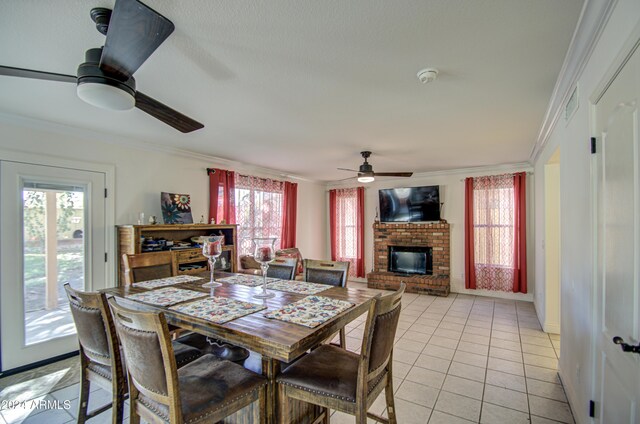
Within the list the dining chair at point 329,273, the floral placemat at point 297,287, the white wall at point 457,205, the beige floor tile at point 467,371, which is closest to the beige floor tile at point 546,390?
the beige floor tile at point 467,371

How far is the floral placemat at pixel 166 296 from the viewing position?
192 cm

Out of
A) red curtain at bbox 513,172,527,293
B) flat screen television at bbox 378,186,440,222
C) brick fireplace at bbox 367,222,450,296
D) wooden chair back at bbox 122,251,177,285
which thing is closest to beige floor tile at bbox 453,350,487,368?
brick fireplace at bbox 367,222,450,296

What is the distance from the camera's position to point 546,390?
2.49 metres

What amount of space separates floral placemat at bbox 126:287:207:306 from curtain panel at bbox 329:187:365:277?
200 inches

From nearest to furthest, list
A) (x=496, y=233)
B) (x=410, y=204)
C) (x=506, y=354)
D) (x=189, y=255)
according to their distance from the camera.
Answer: (x=506, y=354) → (x=189, y=255) → (x=496, y=233) → (x=410, y=204)

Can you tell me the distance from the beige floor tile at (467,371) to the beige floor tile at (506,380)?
0.19 feet

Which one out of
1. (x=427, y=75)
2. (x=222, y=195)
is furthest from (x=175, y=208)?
(x=427, y=75)

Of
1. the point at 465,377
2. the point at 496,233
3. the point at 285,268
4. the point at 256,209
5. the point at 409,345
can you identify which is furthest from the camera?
the point at 256,209

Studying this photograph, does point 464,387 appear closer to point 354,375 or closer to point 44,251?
point 354,375

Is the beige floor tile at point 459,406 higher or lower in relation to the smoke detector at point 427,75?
lower

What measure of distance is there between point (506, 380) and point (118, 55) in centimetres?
364

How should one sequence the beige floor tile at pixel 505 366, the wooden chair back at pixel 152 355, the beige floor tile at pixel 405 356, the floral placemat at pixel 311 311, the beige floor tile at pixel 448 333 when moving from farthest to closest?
the beige floor tile at pixel 448 333 < the beige floor tile at pixel 405 356 < the beige floor tile at pixel 505 366 < the floral placemat at pixel 311 311 < the wooden chair back at pixel 152 355

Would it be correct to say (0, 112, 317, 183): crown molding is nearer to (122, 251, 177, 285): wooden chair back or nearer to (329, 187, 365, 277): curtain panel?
(122, 251, 177, 285): wooden chair back

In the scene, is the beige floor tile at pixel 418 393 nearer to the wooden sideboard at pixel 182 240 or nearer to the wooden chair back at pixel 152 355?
the wooden chair back at pixel 152 355
